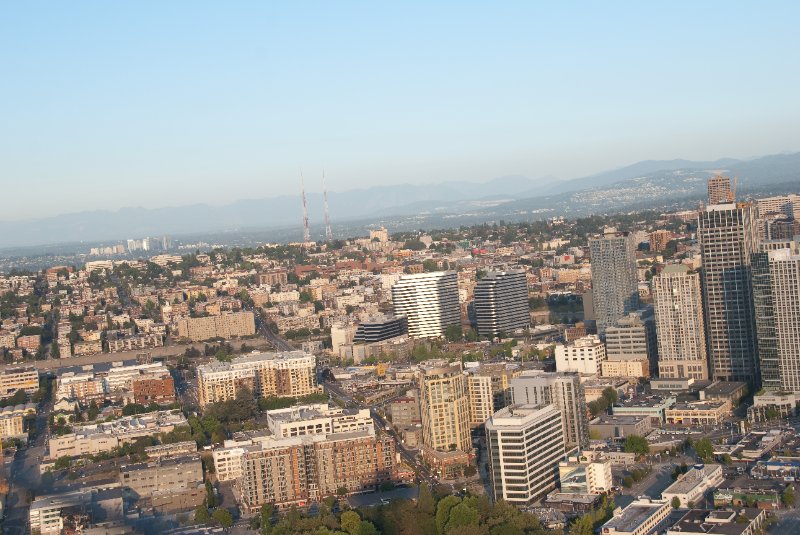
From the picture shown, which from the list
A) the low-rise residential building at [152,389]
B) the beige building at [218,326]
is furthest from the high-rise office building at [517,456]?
the beige building at [218,326]

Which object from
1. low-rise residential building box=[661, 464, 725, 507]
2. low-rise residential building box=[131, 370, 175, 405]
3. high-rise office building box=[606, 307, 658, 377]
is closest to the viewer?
low-rise residential building box=[661, 464, 725, 507]

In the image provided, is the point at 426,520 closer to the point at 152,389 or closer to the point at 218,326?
the point at 152,389

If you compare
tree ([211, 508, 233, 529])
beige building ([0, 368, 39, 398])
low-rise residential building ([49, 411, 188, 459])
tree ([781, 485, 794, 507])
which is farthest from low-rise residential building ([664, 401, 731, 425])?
beige building ([0, 368, 39, 398])

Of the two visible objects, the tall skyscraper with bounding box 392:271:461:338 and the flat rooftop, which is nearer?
the flat rooftop

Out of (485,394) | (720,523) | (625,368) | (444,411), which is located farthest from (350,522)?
A: (625,368)

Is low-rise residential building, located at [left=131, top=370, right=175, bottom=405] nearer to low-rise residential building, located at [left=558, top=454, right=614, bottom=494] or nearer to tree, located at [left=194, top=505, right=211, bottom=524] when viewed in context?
tree, located at [left=194, top=505, right=211, bottom=524]

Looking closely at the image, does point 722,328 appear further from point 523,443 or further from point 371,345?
point 371,345
